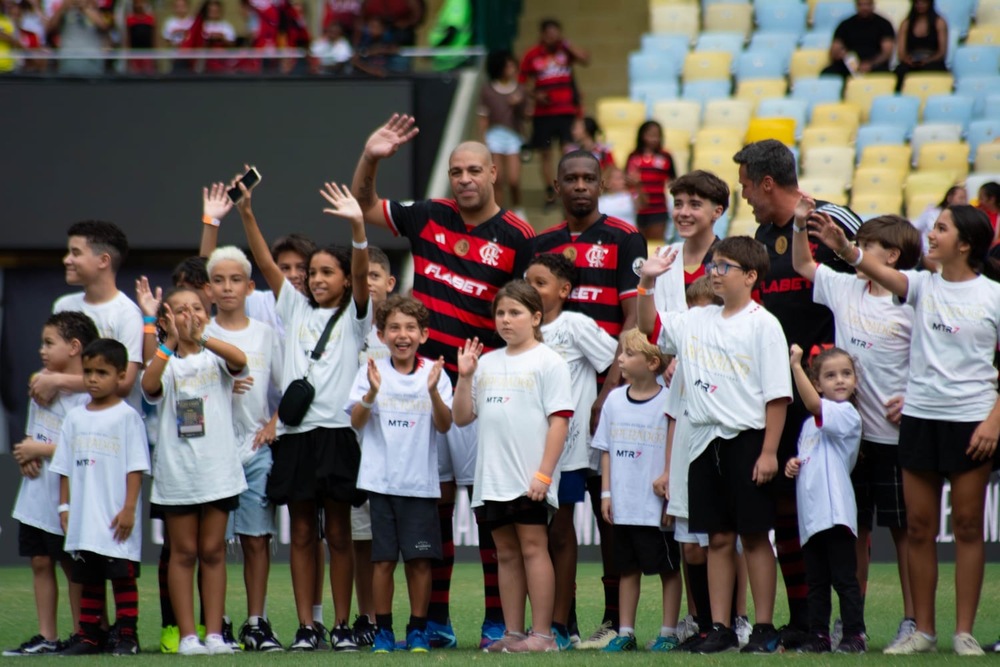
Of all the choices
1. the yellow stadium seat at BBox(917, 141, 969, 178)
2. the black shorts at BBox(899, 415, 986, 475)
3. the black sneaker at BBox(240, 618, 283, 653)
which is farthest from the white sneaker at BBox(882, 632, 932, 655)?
the yellow stadium seat at BBox(917, 141, 969, 178)

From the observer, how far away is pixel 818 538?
617cm

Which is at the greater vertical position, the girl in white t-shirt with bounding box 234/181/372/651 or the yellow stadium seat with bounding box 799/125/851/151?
the yellow stadium seat with bounding box 799/125/851/151

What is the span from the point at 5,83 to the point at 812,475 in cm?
964

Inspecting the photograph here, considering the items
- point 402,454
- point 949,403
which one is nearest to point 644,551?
point 402,454

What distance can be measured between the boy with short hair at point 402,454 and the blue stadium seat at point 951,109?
942 cm

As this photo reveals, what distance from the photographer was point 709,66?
15.6 metres

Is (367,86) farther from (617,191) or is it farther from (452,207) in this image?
(452,207)

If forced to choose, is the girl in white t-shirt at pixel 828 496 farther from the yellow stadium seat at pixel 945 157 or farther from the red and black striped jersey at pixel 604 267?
the yellow stadium seat at pixel 945 157

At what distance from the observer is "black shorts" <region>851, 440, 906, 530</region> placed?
6.36 m

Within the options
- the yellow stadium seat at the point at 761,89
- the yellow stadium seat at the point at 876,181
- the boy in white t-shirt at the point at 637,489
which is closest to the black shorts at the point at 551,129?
the yellow stadium seat at the point at 761,89

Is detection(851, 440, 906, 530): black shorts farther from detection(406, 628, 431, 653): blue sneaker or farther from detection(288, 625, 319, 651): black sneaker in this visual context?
detection(288, 625, 319, 651): black sneaker

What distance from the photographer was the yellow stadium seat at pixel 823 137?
1428cm

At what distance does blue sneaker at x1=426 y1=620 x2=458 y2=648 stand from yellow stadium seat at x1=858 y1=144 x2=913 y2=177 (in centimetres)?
886

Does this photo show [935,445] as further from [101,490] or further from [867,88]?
[867,88]
